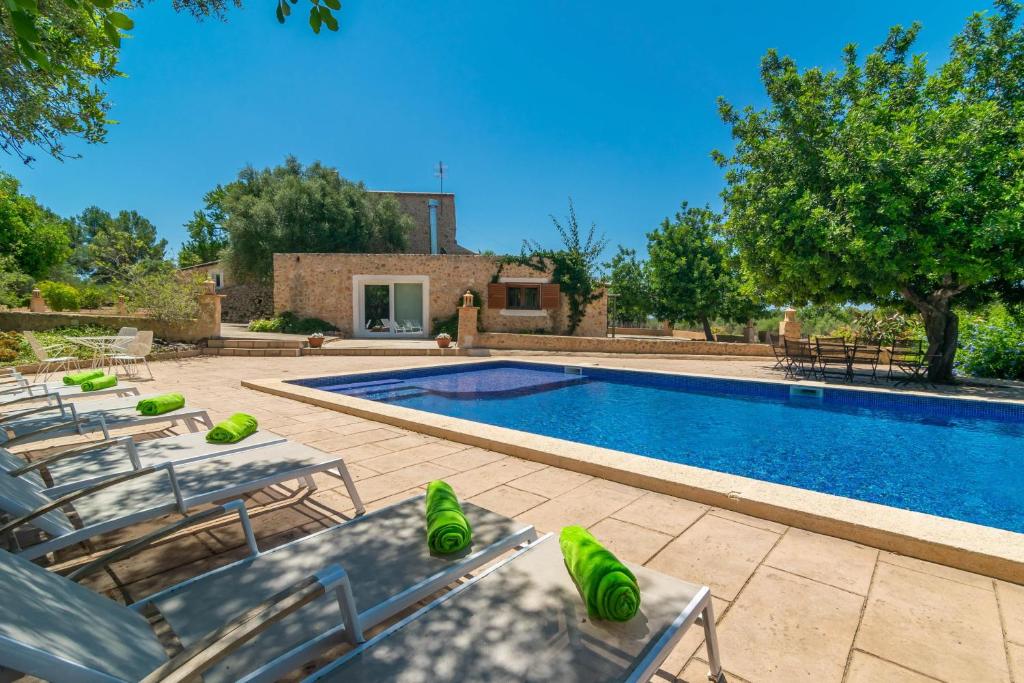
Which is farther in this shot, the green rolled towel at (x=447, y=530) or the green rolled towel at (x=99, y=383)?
the green rolled towel at (x=99, y=383)

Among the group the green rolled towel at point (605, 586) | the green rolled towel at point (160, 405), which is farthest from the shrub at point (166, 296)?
the green rolled towel at point (605, 586)

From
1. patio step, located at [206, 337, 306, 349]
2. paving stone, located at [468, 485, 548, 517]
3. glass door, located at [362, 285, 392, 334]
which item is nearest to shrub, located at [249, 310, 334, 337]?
glass door, located at [362, 285, 392, 334]

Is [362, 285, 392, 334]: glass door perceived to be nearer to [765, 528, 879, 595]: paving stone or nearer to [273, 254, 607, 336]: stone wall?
[273, 254, 607, 336]: stone wall

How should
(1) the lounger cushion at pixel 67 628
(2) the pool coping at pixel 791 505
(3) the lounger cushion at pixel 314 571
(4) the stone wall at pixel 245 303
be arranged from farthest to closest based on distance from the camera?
(4) the stone wall at pixel 245 303 < (2) the pool coping at pixel 791 505 < (3) the lounger cushion at pixel 314 571 < (1) the lounger cushion at pixel 67 628

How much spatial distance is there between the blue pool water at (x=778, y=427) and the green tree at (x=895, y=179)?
2675mm

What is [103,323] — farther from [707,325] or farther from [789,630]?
[707,325]

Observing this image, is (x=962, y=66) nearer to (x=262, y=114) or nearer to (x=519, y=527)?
(x=519, y=527)

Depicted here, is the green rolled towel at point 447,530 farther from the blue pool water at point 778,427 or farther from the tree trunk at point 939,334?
the tree trunk at point 939,334

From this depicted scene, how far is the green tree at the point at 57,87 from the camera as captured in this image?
4.32 metres

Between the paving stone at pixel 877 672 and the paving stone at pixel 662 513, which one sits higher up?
the paving stone at pixel 877 672

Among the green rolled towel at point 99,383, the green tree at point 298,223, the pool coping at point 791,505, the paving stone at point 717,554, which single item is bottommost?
the paving stone at point 717,554

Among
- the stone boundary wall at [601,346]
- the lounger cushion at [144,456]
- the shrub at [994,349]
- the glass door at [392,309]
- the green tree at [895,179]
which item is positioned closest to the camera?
the lounger cushion at [144,456]

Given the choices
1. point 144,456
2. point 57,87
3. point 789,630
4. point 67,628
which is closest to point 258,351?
point 57,87

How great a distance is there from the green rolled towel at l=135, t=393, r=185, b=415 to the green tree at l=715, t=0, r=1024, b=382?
10.0 metres
